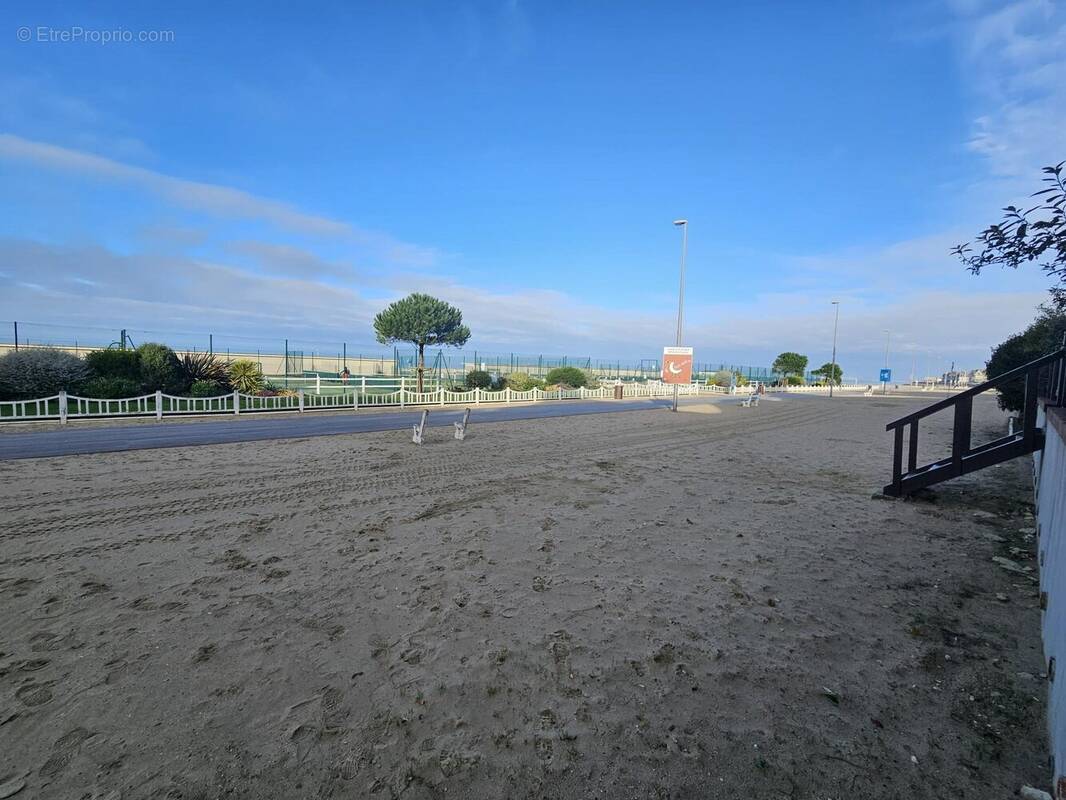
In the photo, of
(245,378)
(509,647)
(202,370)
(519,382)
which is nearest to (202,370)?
(202,370)

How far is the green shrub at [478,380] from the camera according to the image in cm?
3259

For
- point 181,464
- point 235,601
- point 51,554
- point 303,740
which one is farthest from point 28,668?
point 181,464

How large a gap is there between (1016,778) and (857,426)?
20.1 meters

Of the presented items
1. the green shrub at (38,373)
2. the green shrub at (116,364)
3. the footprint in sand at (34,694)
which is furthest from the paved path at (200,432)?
the footprint in sand at (34,694)

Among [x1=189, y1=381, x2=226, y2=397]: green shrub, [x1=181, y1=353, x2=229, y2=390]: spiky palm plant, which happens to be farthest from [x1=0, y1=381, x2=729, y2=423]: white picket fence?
[x1=181, y1=353, x2=229, y2=390]: spiky palm plant

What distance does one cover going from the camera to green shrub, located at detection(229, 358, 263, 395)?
22.2m

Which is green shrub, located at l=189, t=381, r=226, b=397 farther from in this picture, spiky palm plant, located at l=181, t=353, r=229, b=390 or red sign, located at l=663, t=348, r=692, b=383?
red sign, located at l=663, t=348, r=692, b=383

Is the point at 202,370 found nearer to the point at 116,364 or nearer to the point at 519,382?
the point at 116,364

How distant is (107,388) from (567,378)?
28.0m

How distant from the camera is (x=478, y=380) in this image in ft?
107

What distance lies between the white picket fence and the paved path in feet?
3.19

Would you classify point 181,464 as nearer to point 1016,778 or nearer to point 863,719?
point 863,719

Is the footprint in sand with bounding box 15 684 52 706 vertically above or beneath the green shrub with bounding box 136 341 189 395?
beneath

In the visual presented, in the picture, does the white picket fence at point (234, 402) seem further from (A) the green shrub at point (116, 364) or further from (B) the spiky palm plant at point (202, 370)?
(B) the spiky palm plant at point (202, 370)
